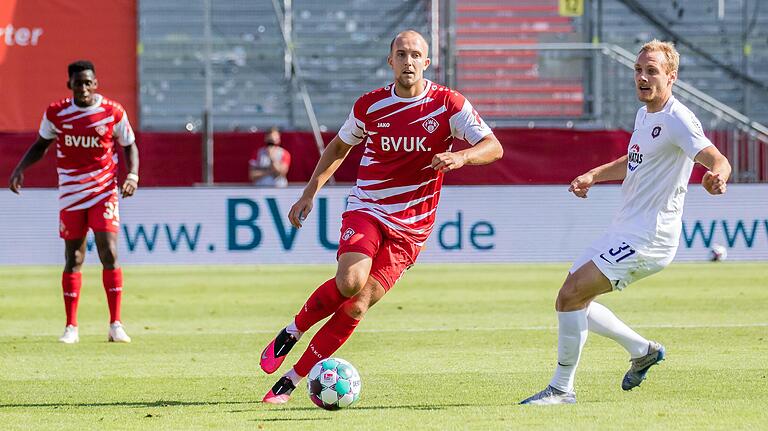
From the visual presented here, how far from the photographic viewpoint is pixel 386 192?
7.76 meters

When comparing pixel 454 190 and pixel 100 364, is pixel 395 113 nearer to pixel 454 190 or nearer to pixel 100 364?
pixel 100 364

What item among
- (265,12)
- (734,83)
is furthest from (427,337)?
(734,83)

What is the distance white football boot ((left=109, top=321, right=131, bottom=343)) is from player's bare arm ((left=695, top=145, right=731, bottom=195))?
224 inches

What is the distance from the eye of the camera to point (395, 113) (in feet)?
25.4

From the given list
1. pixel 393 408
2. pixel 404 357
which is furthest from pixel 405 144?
pixel 404 357

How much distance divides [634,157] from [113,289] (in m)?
5.44

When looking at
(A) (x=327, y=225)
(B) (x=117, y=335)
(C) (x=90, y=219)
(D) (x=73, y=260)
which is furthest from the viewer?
(A) (x=327, y=225)

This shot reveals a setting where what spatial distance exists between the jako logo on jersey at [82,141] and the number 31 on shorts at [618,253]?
5.47 m

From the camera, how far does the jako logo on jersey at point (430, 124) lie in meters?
7.70

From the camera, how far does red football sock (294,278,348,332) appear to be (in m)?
7.54

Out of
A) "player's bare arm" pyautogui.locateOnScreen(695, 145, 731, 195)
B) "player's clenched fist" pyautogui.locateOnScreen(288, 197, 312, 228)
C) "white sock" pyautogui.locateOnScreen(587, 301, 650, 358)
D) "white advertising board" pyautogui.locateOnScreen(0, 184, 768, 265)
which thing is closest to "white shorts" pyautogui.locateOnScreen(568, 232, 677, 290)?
"white sock" pyautogui.locateOnScreen(587, 301, 650, 358)

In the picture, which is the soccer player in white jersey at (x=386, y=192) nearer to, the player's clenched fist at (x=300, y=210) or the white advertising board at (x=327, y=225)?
the player's clenched fist at (x=300, y=210)

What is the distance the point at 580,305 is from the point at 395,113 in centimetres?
156

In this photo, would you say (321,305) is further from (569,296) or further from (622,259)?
(622,259)
